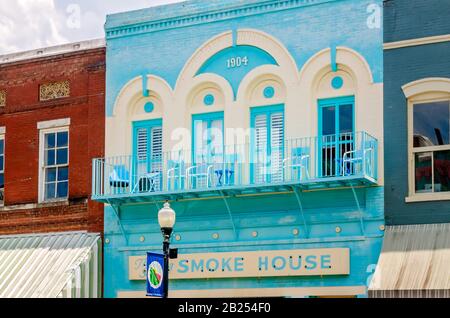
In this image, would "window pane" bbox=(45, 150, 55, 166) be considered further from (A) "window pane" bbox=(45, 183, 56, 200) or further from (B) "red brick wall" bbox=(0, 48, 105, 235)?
(A) "window pane" bbox=(45, 183, 56, 200)

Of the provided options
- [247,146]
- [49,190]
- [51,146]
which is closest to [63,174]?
[49,190]

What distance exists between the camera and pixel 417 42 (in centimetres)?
1592

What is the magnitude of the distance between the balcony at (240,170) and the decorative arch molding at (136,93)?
1202 mm

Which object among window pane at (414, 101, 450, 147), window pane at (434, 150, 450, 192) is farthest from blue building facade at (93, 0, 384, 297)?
window pane at (434, 150, 450, 192)

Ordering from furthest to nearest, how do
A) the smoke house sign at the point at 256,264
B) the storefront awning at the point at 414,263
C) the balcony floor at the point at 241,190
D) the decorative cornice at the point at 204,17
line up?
the decorative cornice at the point at 204,17
the smoke house sign at the point at 256,264
the balcony floor at the point at 241,190
the storefront awning at the point at 414,263

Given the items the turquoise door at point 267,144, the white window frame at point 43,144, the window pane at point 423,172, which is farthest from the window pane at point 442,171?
the white window frame at point 43,144

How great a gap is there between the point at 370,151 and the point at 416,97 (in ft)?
4.46

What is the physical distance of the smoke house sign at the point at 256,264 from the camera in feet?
53.4

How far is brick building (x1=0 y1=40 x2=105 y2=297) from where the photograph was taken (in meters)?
19.8

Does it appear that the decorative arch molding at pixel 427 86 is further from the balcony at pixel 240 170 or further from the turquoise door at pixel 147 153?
the turquoise door at pixel 147 153

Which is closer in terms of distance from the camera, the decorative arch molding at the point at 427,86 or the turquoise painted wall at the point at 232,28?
the decorative arch molding at the point at 427,86

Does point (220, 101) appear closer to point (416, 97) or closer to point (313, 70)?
point (313, 70)

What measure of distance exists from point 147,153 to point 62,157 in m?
2.62
